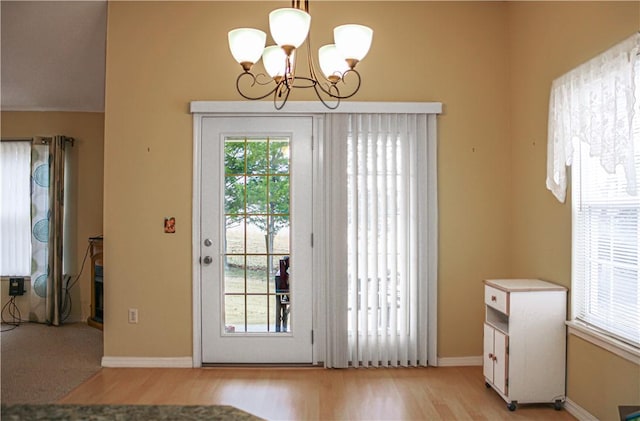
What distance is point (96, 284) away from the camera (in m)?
5.11

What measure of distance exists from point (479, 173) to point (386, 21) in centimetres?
146

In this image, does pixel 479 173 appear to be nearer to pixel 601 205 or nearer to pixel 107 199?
pixel 601 205

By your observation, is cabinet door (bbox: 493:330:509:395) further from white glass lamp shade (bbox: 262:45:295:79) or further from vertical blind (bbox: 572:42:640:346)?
white glass lamp shade (bbox: 262:45:295:79)

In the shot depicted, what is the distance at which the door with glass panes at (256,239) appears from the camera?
12.5 ft

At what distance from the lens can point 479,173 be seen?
12.6ft

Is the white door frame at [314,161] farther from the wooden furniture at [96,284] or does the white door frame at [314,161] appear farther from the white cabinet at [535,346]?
the wooden furniture at [96,284]

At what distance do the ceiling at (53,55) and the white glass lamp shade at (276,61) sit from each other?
2.16 m

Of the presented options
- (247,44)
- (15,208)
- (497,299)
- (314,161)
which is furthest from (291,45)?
(15,208)

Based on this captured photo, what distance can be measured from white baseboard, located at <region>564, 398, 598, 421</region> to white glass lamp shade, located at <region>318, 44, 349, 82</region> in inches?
95.0

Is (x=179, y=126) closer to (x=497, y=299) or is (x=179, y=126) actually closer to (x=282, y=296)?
(x=282, y=296)

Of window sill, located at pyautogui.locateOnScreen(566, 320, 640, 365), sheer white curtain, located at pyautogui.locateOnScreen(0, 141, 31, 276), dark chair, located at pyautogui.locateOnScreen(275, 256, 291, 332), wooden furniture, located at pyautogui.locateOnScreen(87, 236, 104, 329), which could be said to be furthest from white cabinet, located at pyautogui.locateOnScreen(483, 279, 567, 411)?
sheer white curtain, located at pyautogui.locateOnScreen(0, 141, 31, 276)

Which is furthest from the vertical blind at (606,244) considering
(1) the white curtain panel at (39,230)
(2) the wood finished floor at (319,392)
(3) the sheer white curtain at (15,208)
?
(3) the sheer white curtain at (15,208)

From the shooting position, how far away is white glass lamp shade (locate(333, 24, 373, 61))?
2.17m

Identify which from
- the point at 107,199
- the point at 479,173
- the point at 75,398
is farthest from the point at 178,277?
the point at 479,173
